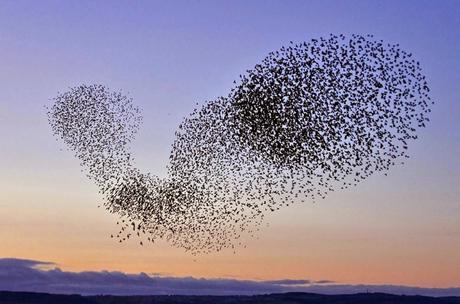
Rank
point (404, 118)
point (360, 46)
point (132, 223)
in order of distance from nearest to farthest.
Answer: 1. point (404, 118)
2. point (360, 46)
3. point (132, 223)

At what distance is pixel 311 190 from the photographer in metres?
74.3

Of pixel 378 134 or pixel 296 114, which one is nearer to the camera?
pixel 378 134

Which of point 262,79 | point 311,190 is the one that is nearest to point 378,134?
point 311,190

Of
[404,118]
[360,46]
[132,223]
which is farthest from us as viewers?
[132,223]

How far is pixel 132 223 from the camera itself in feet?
281

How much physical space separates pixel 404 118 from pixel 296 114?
1270cm

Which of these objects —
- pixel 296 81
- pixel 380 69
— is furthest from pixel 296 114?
pixel 380 69

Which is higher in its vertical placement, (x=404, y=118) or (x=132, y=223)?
(x=404, y=118)

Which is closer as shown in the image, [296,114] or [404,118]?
[404,118]

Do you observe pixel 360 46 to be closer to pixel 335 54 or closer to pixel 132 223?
A: pixel 335 54

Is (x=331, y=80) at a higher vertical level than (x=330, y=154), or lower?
higher

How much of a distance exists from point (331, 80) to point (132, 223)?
2543 centimetres

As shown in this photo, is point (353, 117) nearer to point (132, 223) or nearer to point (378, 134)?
point (378, 134)

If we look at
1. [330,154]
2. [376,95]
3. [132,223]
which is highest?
[376,95]
